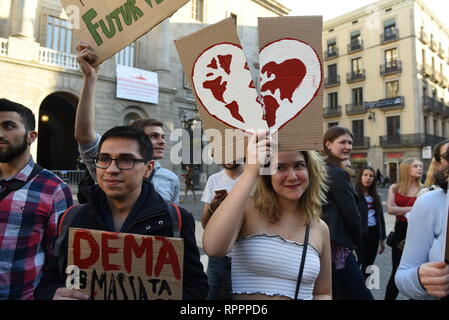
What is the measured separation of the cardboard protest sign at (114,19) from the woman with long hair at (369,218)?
267 centimetres

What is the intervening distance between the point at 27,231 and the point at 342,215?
6.77ft

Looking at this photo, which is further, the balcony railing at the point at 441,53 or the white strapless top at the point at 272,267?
the balcony railing at the point at 441,53

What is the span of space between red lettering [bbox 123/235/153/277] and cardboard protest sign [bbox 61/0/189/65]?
0.95m

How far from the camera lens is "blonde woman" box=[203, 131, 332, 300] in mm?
1333

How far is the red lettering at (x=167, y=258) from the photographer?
4.03 feet

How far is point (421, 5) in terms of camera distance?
2655 centimetres

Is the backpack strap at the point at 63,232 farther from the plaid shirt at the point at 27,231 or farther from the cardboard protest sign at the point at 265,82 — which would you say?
the cardboard protest sign at the point at 265,82

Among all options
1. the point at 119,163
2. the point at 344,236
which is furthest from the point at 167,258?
the point at 344,236

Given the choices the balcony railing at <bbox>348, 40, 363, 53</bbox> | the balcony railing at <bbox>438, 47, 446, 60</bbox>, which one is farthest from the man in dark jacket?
the balcony railing at <bbox>438, 47, 446, 60</bbox>

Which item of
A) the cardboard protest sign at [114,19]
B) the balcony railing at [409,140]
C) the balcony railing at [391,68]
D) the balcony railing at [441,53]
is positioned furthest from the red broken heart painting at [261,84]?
the balcony railing at [441,53]

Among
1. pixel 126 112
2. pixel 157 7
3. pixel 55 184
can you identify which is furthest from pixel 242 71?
pixel 126 112

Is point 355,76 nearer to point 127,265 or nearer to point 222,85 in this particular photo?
point 222,85

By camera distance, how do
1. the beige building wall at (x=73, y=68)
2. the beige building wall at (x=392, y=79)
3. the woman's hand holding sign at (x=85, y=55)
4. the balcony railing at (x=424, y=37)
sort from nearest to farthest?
the woman's hand holding sign at (x=85, y=55), the beige building wall at (x=73, y=68), the balcony railing at (x=424, y=37), the beige building wall at (x=392, y=79)
